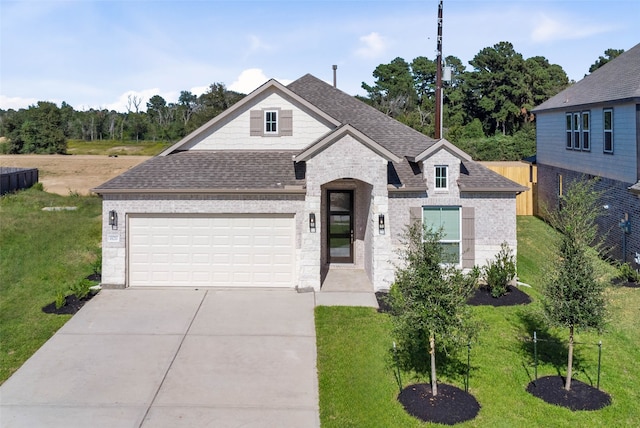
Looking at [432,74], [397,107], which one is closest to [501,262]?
[397,107]

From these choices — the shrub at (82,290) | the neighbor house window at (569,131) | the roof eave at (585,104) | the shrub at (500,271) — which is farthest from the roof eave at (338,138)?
the neighbor house window at (569,131)

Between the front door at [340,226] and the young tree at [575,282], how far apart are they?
29.7ft

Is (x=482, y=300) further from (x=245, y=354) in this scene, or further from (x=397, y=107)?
Answer: (x=397, y=107)

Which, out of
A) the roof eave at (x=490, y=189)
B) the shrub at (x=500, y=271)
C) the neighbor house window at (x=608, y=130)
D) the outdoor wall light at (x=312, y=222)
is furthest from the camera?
the neighbor house window at (x=608, y=130)

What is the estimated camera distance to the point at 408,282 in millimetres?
8680

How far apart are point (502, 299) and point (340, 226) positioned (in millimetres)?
5783

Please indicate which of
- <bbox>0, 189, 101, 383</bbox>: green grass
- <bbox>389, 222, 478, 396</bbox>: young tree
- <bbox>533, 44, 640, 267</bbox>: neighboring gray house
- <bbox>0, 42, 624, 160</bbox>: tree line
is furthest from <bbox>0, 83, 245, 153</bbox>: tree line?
<bbox>389, 222, 478, 396</bbox>: young tree

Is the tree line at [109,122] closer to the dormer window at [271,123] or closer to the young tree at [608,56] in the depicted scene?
the dormer window at [271,123]

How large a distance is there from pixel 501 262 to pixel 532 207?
1379 centimetres

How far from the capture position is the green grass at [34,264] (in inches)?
454

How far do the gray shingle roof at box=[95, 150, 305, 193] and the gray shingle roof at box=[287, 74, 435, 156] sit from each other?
10.1 feet

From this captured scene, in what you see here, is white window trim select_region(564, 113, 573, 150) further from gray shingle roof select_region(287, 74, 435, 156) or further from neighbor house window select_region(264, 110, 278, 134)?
neighbor house window select_region(264, 110, 278, 134)

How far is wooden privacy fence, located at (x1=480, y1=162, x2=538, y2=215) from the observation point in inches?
1090

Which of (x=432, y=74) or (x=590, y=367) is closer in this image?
(x=590, y=367)
